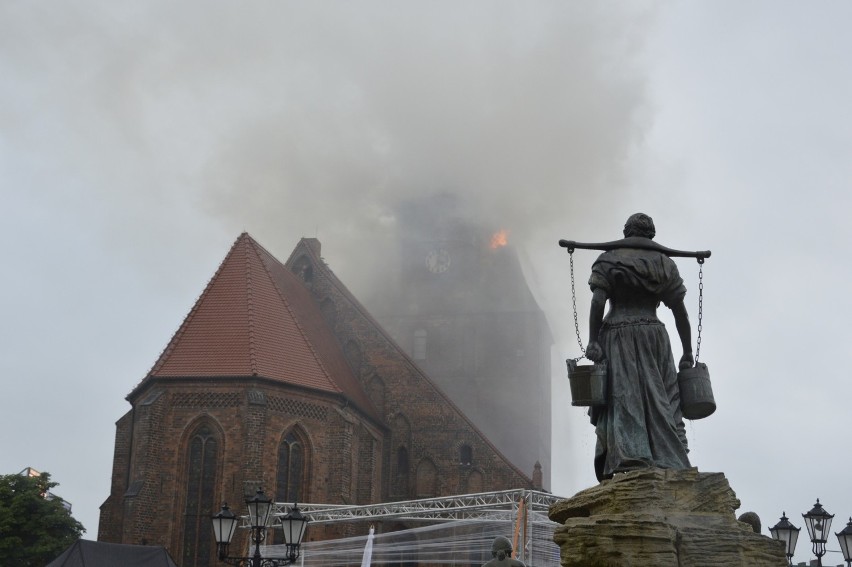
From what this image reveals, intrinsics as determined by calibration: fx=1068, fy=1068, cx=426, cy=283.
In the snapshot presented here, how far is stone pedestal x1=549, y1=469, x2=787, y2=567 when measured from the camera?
18.5 ft

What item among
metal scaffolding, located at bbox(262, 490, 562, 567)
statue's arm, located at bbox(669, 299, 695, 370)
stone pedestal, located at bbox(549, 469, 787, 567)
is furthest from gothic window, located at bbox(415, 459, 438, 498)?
stone pedestal, located at bbox(549, 469, 787, 567)

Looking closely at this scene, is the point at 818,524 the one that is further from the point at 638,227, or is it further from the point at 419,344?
the point at 419,344

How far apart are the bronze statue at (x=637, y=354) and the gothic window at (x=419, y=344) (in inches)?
1825

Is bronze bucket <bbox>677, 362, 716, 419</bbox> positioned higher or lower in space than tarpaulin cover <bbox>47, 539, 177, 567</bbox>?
higher

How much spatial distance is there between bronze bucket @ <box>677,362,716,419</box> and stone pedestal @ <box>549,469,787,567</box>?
0.65 m

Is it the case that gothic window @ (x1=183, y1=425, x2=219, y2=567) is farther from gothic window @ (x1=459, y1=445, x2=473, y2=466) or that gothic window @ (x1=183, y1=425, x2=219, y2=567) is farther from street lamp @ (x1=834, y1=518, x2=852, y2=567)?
street lamp @ (x1=834, y1=518, x2=852, y2=567)

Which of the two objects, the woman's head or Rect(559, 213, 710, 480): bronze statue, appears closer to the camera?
Rect(559, 213, 710, 480): bronze statue

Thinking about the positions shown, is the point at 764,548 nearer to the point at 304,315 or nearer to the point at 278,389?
the point at 278,389

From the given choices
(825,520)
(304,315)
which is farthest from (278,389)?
(825,520)

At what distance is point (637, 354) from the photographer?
669 cm

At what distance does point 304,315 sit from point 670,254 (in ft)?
101

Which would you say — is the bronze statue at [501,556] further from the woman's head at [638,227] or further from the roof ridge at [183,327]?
the roof ridge at [183,327]

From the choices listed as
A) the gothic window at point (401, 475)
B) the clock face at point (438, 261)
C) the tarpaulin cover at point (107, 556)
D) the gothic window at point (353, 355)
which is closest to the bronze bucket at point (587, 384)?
the tarpaulin cover at point (107, 556)

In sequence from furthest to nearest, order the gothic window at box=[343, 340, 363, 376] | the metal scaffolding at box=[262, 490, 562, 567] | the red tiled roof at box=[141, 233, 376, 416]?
1. the gothic window at box=[343, 340, 363, 376]
2. the red tiled roof at box=[141, 233, 376, 416]
3. the metal scaffolding at box=[262, 490, 562, 567]
